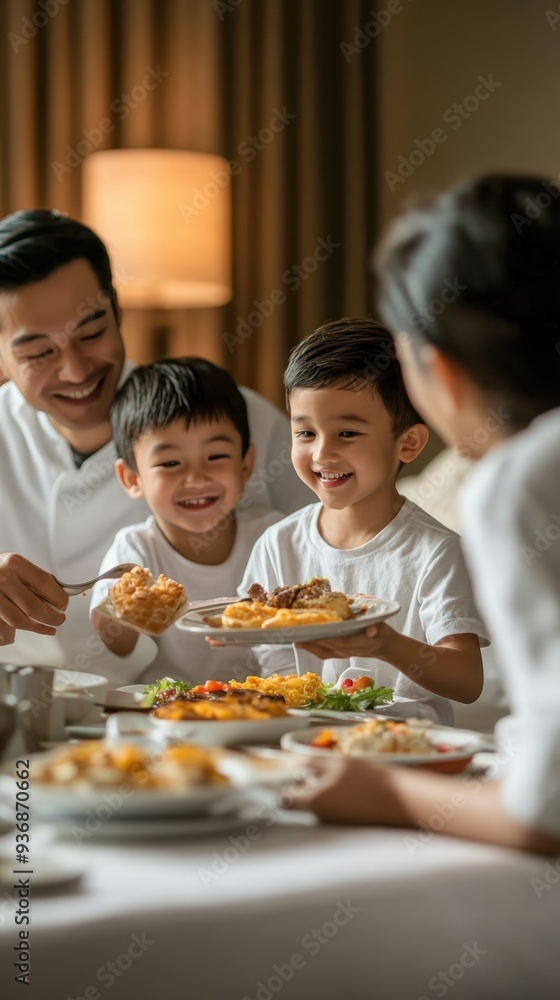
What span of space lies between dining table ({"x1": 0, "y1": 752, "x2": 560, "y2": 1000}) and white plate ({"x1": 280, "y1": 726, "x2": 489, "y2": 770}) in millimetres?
164

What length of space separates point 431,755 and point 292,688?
52 centimetres

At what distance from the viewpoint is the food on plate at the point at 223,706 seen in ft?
4.22

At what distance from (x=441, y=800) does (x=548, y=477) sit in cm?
31

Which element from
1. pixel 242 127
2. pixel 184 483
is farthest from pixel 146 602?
pixel 242 127

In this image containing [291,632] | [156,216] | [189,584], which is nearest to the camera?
[291,632]

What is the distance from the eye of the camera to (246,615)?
63.1 inches

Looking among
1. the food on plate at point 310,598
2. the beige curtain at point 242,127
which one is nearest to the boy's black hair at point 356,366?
the food on plate at point 310,598

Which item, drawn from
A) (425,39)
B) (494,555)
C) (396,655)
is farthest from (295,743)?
(425,39)

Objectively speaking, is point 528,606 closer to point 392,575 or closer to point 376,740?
point 376,740

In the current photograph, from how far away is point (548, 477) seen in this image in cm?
89

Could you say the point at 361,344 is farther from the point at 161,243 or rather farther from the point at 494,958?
the point at 161,243

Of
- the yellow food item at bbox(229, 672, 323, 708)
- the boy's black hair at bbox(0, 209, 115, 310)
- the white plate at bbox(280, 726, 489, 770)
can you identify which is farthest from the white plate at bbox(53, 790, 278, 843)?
the boy's black hair at bbox(0, 209, 115, 310)

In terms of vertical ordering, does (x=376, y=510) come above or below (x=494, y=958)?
above

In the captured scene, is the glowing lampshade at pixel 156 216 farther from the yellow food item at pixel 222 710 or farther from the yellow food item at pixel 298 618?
the yellow food item at pixel 222 710
